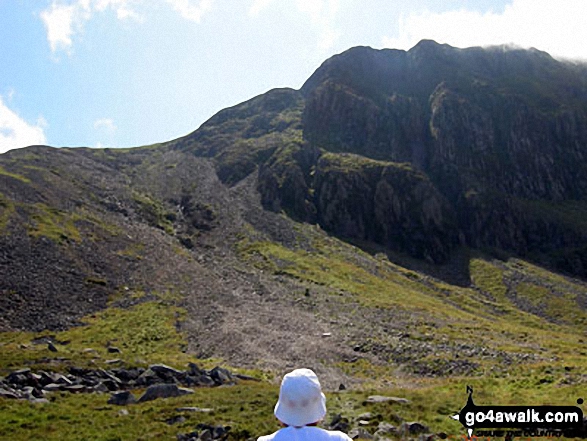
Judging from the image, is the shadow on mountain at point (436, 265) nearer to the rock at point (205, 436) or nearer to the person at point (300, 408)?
the rock at point (205, 436)

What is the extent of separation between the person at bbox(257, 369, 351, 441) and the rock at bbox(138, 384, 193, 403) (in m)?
24.0

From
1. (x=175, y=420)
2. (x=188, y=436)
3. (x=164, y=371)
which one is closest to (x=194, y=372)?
(x=164, y=371)

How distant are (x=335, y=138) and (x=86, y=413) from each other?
179 metres

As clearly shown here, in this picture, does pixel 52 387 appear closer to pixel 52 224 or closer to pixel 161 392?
pixel 161 392

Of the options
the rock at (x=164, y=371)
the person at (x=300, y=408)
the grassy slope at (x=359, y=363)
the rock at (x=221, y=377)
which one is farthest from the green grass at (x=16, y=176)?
the person at (x=300, y=408)

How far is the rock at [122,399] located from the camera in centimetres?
2605

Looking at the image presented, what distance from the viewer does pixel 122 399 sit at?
26.3 meters

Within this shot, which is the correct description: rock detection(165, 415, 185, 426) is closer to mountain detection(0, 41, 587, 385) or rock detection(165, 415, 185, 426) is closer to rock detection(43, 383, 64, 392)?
rock detection(43, 383, 64, 392)

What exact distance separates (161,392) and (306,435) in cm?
2503

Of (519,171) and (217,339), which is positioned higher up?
(519,171)

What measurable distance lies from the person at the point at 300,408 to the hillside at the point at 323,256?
1773cm

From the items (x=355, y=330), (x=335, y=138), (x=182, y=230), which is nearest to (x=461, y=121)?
(x=335, y=138)

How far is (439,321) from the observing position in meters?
69.1

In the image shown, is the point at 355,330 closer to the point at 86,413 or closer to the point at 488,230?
the point at 86,413
